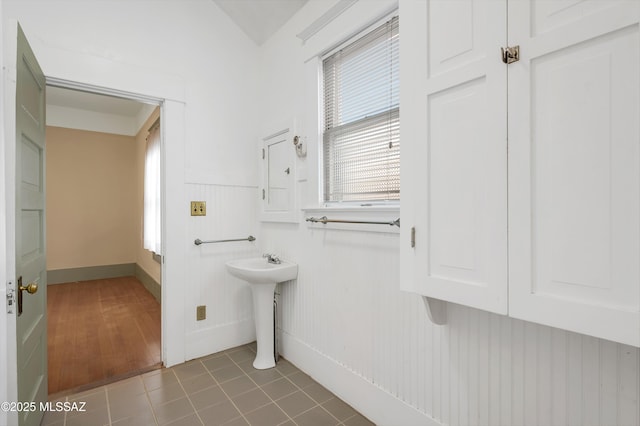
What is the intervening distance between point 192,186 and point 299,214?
946 mm

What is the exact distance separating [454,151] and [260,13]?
7.66ft

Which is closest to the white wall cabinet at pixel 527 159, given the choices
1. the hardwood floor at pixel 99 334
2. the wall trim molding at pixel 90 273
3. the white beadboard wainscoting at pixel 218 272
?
the white beadboard wainscoting at pixel 218 272

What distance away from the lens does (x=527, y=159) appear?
0.92m

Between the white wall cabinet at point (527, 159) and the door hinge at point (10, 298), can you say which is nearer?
the white wall cabinet at point (527, 159)

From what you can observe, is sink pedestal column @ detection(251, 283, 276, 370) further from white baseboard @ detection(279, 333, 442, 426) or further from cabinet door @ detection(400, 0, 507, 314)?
cabinet door @ detection(400, 0, 507, 314)

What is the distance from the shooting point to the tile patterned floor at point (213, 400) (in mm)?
1838

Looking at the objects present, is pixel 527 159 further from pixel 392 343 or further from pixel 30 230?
pixel 30 230

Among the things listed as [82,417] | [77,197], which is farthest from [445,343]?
[77,197]

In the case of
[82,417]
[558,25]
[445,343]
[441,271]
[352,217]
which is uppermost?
[558,25]

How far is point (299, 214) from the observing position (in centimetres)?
244

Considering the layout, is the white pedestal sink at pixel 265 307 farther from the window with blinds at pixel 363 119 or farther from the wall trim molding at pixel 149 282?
the wall trim molding at pixel 149 282

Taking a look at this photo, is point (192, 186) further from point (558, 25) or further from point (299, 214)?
point (558, 25)

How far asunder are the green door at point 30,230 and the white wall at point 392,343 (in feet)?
5.05

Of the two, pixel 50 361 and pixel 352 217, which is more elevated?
pixel 352 217
